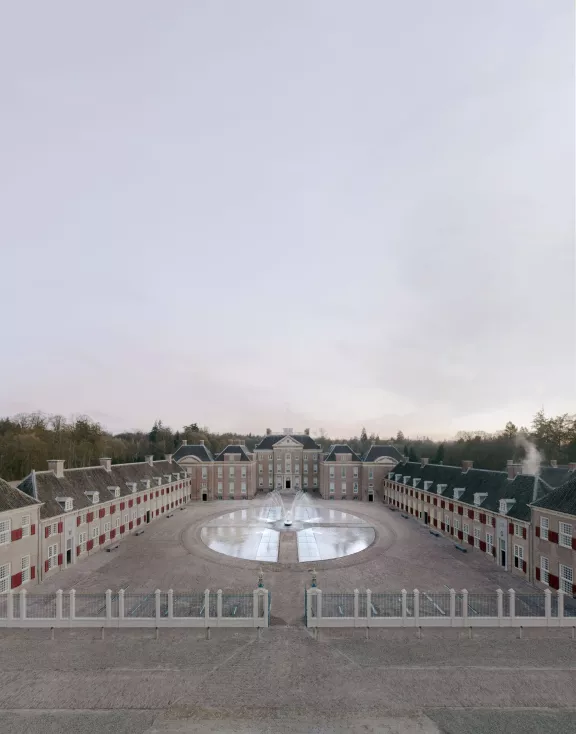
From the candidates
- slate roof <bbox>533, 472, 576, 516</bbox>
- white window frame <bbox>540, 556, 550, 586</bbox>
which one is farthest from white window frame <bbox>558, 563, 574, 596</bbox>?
slate roof <bbox>533, 472, 576, 516</bbox>

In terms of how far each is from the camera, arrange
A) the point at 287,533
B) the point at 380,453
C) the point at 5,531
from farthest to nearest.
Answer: the point at 380,453, the point at 287,533, the point at 5,531

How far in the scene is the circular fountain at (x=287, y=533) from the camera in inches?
1673

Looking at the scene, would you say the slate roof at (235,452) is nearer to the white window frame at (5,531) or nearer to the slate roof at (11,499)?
the slate roof at (11,499)

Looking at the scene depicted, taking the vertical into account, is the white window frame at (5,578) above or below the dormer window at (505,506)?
below

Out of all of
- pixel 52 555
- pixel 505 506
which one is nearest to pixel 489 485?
pixel 505 506

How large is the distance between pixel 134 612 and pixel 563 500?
31324mm

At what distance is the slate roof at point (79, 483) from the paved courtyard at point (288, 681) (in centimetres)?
1431

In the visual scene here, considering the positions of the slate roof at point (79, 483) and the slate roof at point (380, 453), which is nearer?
the slate roof at point (79, 483)

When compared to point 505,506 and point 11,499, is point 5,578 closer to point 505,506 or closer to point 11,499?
point 11,499

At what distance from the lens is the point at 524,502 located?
121 ft

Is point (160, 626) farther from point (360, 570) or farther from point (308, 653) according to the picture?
point (360, 570)

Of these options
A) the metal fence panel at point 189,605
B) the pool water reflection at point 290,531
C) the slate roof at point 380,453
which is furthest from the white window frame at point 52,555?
the slate roof at point 380,453

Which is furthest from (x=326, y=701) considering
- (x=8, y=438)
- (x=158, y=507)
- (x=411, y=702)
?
(x=8, y=438)

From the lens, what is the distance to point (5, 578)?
2973 centimetres
